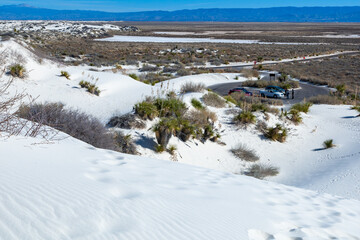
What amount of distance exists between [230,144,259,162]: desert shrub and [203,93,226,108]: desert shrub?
391 cm

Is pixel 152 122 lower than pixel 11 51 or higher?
lower

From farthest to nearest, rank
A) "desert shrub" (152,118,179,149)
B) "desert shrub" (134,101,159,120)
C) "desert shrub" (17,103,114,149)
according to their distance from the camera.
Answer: "desert shrub" (134,101,159,120), "desert shrub" (152,118,179,149), "desert shrub" (17,103,114,149)

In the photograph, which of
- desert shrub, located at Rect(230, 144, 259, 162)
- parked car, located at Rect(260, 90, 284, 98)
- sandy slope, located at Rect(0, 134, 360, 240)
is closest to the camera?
sandy slope, located at Rect(0, 134, 360, 240)

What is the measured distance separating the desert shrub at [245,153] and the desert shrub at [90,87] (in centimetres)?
670

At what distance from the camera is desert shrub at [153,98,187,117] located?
1283 cm

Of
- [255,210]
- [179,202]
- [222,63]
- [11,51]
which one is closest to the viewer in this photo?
[179,202]

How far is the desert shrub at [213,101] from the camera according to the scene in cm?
1596

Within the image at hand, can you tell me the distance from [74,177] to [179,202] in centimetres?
148

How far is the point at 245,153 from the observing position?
1215 cm

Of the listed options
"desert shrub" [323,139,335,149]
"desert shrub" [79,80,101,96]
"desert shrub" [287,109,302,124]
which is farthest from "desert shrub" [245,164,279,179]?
"desert shrub" [79,80,101,96]

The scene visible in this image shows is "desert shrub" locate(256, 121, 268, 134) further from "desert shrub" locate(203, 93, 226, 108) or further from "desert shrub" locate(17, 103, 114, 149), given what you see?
"desert shrub" locate(17, 103, 114, 149)

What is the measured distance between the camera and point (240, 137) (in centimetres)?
1359

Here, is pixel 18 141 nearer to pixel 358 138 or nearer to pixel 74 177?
pixel 74 177

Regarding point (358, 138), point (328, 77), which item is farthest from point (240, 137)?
point (328, 77)
